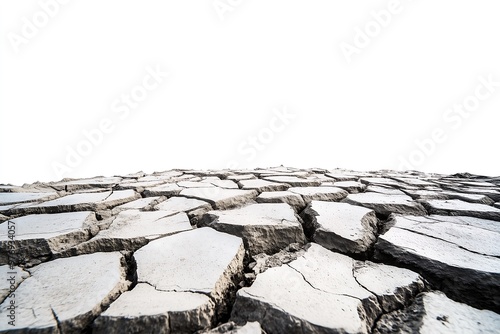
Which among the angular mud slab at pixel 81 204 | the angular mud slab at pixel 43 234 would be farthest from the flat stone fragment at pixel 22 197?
the angular mud slab at pixel 43 234

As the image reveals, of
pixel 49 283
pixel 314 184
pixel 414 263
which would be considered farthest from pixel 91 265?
pixel 314 184

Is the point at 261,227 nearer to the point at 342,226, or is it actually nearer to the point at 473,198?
the point at 342,226

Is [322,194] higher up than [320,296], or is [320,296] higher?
[322,194]

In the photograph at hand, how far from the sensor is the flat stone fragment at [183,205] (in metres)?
1.31

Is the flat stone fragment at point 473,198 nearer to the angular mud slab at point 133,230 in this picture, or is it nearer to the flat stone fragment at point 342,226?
the flat stone fragment at point 342,226

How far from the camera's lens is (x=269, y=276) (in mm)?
700

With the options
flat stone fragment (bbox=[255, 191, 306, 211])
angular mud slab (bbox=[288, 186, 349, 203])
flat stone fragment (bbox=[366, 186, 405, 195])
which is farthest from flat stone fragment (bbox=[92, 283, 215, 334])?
flat stone fragment (bbox=[366, 186, 405, 195])

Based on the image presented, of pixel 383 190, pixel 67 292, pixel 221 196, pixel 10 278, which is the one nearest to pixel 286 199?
pixel 221 196

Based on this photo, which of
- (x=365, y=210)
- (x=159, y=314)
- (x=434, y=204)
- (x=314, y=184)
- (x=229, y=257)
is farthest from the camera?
(x=314, y=184)

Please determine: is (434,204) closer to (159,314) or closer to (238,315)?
(238,315)

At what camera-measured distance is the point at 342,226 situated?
1.00m

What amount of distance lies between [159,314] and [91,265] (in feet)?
1.28

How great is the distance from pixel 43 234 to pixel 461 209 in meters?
A: 1.99

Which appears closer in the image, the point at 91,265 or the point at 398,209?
the point at 91,265
